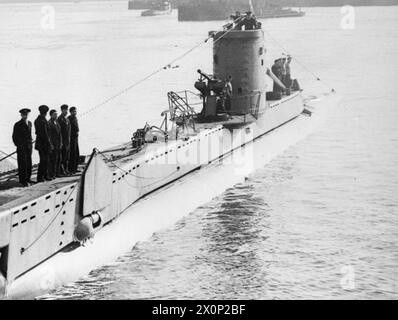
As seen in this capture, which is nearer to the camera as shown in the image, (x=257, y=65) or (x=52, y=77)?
(x=257, y=65)

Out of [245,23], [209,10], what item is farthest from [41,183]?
[209,10]

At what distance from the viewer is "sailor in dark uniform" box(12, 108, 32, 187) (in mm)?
18547

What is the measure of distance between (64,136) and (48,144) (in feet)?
3.41

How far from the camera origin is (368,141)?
38.9m

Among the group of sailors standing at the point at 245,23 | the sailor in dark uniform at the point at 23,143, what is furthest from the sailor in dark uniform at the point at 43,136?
the group of sailors standing at the point at 245,23

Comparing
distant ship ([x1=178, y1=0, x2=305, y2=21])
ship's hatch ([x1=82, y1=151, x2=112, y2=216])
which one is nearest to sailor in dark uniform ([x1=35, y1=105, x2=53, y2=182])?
ship's hatch ([x1=82, y1=151, x2=112, y2=216])

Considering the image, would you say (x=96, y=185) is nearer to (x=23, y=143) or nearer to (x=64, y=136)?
(x=64, y=136)

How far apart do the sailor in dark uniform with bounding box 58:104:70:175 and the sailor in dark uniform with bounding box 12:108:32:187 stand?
124cm

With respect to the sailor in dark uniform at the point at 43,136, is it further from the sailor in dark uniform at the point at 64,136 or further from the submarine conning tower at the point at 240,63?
the submarine conning tower at the point at 240,63

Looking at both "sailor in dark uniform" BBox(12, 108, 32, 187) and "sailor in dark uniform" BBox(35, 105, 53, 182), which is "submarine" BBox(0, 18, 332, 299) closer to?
"sailor in dark uniform" BBox(12, 108, 32, 187)

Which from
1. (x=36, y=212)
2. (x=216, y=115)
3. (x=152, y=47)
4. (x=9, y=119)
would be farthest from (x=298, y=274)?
(x=152, y=47)
